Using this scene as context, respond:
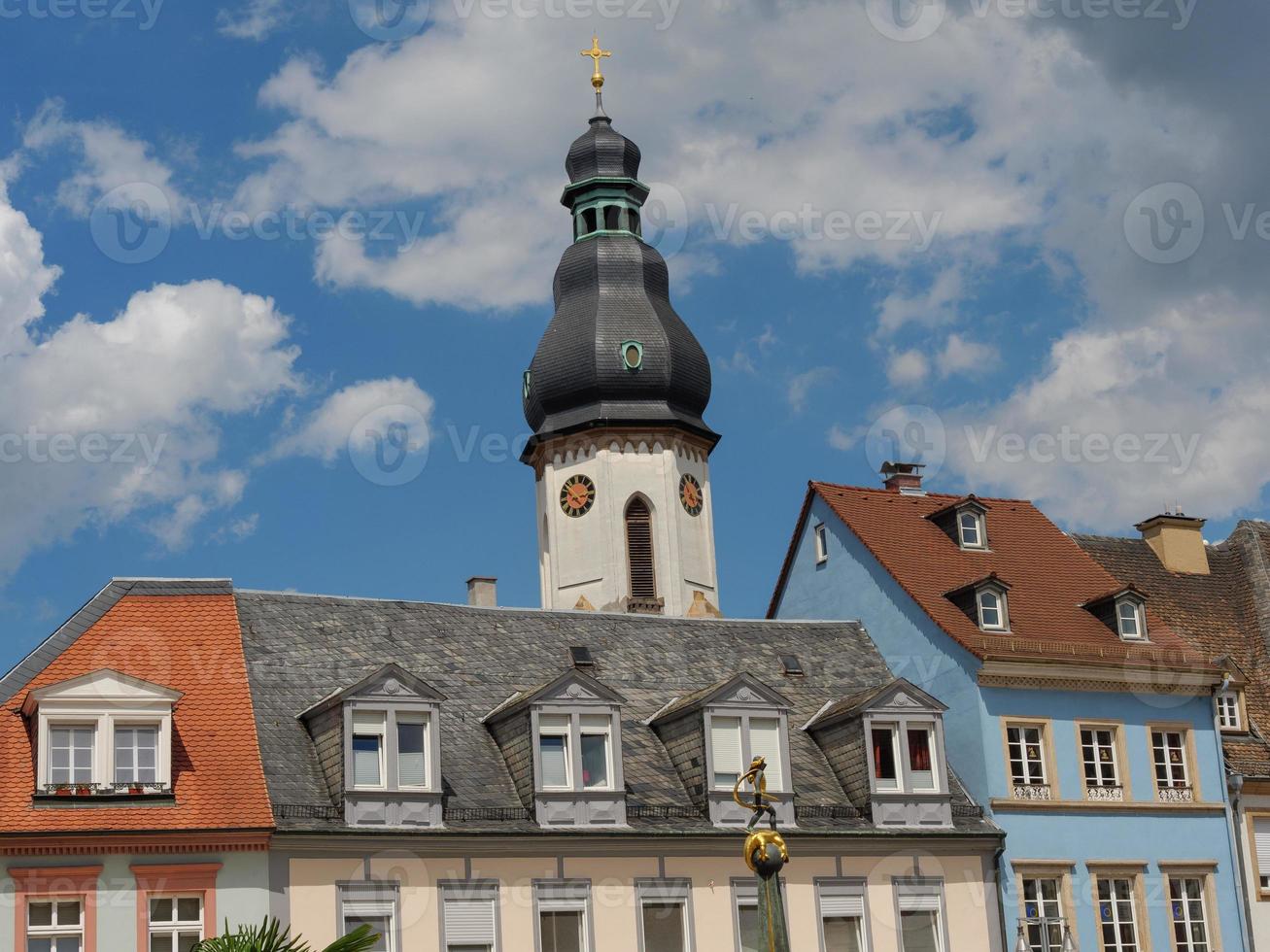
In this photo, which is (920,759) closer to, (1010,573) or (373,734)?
(1010,573)

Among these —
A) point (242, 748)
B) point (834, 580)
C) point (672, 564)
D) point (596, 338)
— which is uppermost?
point (596, 338)

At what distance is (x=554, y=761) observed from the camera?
39.8 m

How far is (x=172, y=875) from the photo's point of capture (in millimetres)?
35875

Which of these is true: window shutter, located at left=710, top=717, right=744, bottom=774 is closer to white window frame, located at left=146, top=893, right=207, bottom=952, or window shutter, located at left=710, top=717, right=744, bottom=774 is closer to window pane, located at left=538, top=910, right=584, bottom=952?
window pane, located at left=538, top=910, right=584, bottom=952

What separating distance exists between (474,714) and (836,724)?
7397 mm

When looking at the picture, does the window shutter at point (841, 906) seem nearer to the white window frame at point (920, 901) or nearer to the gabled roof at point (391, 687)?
the white window frame at point (920, 901)

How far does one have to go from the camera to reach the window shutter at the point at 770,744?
41.1 meters

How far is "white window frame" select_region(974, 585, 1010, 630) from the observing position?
4612cm

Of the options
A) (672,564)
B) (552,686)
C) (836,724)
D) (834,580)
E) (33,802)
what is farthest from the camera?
(672,564)

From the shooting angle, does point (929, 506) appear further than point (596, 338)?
No

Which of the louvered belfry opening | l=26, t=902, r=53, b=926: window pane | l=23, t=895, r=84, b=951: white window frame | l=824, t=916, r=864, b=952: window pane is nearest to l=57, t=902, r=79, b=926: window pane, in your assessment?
l=23, t=895, r=84, b=951: white window frame

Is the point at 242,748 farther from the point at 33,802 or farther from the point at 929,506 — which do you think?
the point at 929,506

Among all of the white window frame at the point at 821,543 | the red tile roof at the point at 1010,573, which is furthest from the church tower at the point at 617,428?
the white window frame at the point at 821,543

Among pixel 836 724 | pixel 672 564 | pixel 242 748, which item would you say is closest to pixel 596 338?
pixel 672 564
